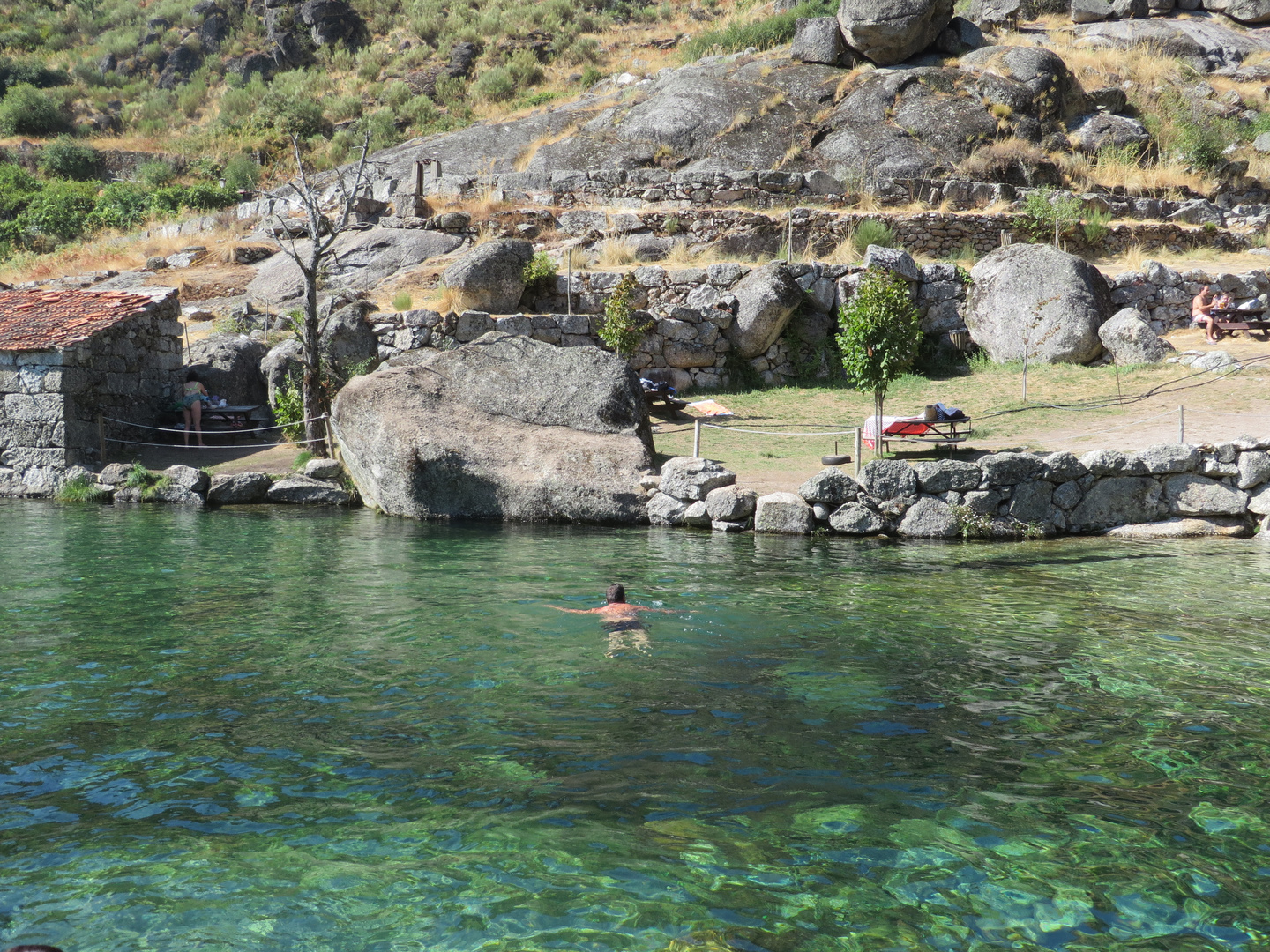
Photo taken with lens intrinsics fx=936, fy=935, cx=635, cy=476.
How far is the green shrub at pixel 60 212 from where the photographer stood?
30.0 meters

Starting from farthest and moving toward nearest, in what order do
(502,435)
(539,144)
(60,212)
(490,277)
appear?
1. (60,212)
2. (539,144)
3. (490,277)
4. (502,435)

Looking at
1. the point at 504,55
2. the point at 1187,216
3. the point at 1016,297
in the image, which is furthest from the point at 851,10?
the point at 504,55

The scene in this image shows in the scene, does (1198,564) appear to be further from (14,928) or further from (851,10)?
(851,10)

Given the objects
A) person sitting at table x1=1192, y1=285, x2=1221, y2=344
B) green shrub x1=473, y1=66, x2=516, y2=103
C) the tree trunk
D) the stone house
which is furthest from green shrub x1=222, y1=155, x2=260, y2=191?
person sitting at table x1=1192, y1=285, x2=1221, y2=344

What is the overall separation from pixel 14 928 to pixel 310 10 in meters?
52.5

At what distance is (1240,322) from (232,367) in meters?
20.3

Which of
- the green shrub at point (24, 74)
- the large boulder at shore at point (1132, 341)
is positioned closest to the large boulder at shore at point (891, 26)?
the large boulder at shore at point (1132, 341)

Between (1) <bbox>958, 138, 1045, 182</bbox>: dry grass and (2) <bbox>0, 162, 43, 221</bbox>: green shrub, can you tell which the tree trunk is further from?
(2) <bbox>0, 162, 43, 221</bbox>: green shrub

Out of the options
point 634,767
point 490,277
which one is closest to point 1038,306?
point 490,277

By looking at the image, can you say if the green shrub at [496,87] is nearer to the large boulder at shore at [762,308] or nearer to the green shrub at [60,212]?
the green shrub at [60,212]

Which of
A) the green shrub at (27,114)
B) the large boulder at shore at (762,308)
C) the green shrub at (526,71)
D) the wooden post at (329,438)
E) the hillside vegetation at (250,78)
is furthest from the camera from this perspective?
the green shrub at (526,71)

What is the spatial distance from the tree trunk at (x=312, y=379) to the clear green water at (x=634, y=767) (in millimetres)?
7870

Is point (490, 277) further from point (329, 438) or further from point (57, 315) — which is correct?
point (57, 315)

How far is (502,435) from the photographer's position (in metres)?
13.0
